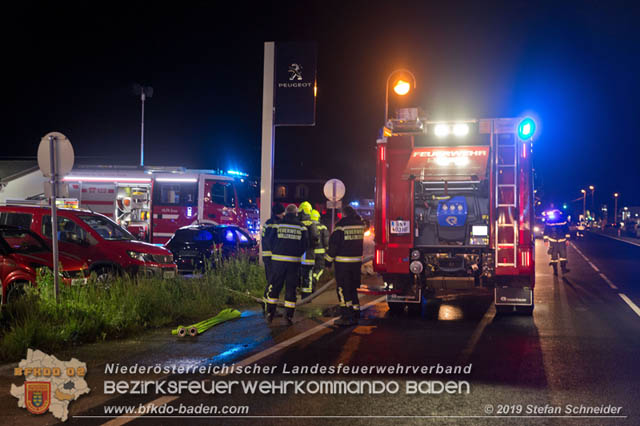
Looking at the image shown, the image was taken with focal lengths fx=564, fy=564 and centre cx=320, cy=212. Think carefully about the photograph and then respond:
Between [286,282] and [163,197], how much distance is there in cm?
1429

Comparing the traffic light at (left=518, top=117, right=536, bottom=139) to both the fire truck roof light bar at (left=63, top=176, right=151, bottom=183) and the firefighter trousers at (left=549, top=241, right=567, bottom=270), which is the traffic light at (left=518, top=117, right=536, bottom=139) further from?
the fire truck roof light bar at (left=63, top=176, right=151, bottom=183)

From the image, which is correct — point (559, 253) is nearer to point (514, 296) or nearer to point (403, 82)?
point (514, 296)

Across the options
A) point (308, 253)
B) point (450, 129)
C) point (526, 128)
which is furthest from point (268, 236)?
point (526, 128)

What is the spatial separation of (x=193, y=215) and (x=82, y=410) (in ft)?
55.8

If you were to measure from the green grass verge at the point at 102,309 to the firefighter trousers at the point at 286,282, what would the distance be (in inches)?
48.3

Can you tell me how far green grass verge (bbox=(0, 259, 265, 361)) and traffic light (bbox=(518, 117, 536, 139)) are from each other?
18.3 ft

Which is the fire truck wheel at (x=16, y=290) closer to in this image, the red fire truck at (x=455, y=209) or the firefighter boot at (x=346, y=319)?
the firefighter boot at (x=346, y=319)

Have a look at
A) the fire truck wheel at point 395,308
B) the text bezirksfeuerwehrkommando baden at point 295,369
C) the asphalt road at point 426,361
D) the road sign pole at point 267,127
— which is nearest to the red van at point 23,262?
the asphalt road at point 426,361

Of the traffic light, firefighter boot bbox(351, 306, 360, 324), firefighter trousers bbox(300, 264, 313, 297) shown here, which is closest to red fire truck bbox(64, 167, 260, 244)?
firefighter trousers bbox(300, 264, 313, 297)

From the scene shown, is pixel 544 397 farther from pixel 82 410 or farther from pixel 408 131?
pixel 408 131

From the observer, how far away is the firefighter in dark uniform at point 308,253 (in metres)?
9.74

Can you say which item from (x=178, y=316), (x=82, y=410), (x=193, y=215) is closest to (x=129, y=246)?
(x=178, y=316)

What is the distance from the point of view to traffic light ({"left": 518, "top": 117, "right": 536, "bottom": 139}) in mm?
8828

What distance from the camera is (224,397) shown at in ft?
16.4
